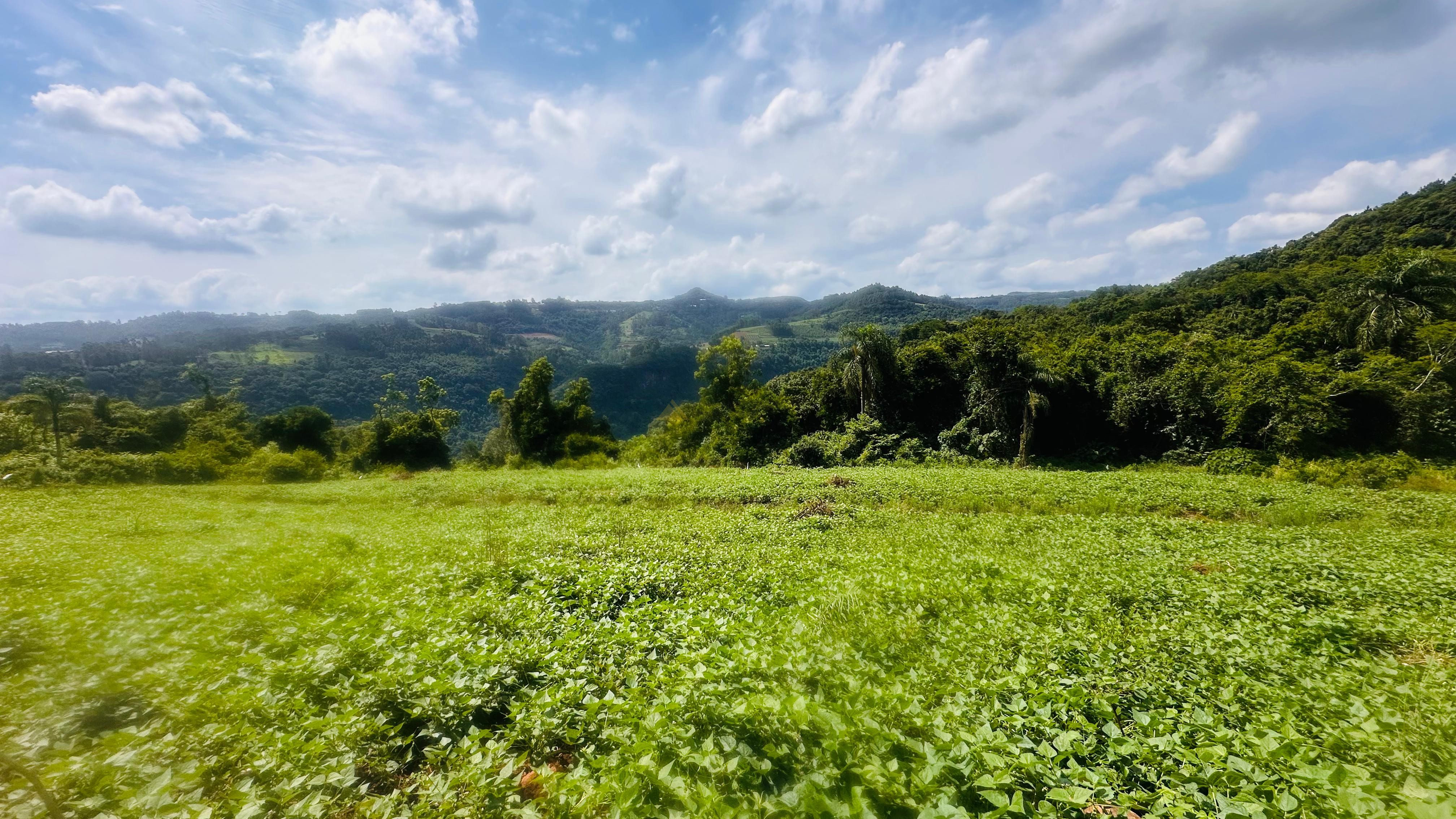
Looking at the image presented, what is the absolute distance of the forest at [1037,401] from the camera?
27.4m

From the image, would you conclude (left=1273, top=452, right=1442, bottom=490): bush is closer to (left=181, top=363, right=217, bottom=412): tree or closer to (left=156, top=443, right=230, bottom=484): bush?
(left=156, top=443, right=230, bottom=484): bush

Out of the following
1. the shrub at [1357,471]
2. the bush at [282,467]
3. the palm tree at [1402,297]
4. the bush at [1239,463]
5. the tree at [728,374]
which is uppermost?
the palm tree at [1402,297]

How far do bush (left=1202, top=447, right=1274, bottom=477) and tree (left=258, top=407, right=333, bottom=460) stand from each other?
70.0 metres

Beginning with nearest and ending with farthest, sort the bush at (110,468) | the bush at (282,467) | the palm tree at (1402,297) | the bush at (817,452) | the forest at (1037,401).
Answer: the forest at (1037,401) → the palm tree at (1402,297) → the bush at (110,468) → the bush at (817,452) → the bush at (282,467)

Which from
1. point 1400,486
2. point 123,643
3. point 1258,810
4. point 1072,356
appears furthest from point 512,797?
point 1072,356

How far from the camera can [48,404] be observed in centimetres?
3356

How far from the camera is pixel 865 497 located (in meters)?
19.9

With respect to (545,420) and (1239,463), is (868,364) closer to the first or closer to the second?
(1239,463)

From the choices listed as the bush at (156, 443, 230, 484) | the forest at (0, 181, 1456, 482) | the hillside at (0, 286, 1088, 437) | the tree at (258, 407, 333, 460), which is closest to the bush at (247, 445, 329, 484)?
the forest at (0, 181, 1456, 482)

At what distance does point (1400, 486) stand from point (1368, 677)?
23.6 metres

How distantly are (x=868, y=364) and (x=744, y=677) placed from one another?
37047 mm

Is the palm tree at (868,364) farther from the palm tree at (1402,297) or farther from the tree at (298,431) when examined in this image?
the tree at (298,431)

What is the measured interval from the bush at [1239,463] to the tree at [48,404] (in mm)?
68735

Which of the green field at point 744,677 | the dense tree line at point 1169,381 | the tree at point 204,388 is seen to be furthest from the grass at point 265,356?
the green field at point 744,677
